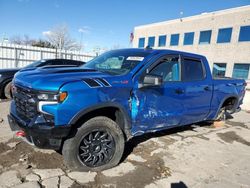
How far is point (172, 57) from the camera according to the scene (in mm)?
4410

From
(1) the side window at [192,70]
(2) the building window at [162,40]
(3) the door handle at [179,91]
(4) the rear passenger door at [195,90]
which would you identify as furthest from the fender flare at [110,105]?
(2) the building window at [162,40]

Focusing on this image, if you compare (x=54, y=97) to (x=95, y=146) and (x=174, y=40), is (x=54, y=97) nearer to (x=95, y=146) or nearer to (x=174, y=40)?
(x=95, y=146)

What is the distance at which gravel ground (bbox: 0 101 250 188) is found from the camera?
321 cm

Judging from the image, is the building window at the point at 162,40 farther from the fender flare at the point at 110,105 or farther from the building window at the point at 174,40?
the fender flare at the point at 110,105

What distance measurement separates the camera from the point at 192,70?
192 inches

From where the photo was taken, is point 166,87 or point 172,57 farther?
point 172,57

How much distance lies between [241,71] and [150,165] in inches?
969

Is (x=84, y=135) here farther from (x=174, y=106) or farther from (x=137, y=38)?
(x=137, y=38)

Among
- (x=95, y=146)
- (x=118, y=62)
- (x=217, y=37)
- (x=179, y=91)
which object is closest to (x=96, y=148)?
(x=95, y=146)

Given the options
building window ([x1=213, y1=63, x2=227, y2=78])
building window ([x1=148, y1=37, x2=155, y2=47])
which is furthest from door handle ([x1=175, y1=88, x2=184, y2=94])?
building window ([x1=148, y1=37, x2=155, y2=47])

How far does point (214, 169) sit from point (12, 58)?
14377mm

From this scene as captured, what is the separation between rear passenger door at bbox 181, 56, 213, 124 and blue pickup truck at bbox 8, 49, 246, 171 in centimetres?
2

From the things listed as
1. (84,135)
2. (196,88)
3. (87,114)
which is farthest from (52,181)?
(196,88)

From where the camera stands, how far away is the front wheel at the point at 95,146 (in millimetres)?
3211
